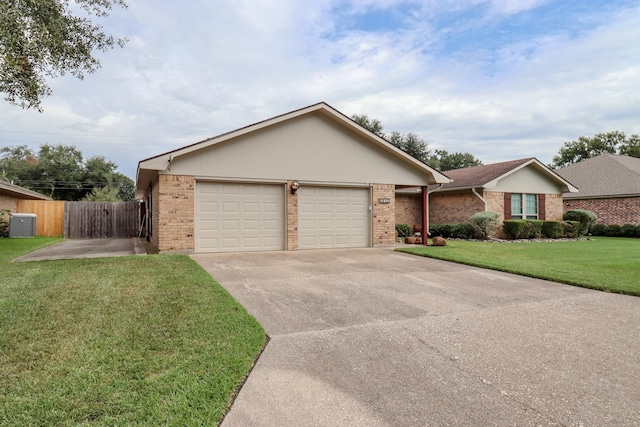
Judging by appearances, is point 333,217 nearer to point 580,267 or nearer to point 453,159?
point 580,267

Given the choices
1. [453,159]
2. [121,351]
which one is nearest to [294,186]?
[121,351]

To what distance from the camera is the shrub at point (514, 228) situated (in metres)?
16.0

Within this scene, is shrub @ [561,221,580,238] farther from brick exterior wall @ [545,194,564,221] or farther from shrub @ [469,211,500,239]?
shrub @ [469,211,500,239]

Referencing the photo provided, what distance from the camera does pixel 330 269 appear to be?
7.77 meters

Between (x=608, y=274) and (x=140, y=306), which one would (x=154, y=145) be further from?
(x=608, y=274)

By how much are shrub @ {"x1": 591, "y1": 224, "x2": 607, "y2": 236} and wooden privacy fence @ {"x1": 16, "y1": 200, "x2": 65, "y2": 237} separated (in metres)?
28.6

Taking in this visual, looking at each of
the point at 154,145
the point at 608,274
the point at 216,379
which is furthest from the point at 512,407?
the point at 154,145

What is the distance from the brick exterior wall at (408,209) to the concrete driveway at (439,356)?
12.5 m

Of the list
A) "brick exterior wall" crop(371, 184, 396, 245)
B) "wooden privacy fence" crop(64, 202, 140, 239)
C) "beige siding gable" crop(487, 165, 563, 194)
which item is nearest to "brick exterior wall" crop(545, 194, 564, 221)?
"beige siding gable" crop(487, 165, 563, 194)

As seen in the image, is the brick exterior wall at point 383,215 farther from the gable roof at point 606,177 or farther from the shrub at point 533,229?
the gable roof at point 606,177

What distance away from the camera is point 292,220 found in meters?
11.1

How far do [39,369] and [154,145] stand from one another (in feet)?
119

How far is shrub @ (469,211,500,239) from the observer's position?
1538cm

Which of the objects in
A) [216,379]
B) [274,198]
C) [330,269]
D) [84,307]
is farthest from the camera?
[274,198]
